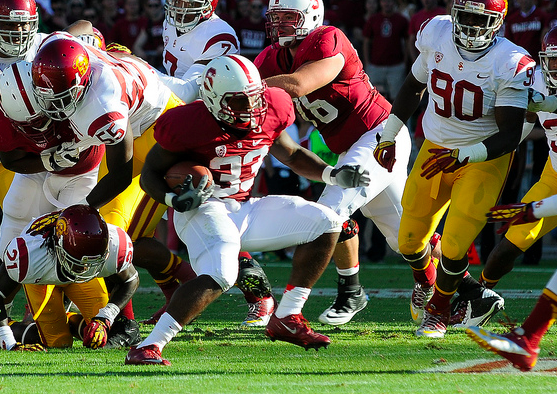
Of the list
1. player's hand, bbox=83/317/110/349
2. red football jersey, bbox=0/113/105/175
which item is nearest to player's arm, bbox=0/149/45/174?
red football jersey, bbox=0/113/105/175

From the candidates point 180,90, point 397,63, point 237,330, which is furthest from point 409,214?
point 397,63

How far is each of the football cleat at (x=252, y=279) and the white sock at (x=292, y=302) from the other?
116 cm

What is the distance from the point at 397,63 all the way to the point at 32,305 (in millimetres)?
6329

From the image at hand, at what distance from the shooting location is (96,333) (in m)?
4.22

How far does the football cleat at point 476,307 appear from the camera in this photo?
16.4ft

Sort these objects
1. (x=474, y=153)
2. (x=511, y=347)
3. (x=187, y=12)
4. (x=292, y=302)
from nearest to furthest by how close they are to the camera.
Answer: (x=511, y=347)
(x=292, y=302)
(x=474, y=153)
(x=187, y=12)

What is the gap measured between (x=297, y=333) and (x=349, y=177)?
33.7 inches

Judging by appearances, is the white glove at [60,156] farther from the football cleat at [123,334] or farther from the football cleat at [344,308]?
the football cleat at [344,308]

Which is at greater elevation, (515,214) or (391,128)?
(515,214)

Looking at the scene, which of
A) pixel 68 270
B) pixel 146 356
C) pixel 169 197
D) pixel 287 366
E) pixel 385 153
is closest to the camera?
pixel 146 356

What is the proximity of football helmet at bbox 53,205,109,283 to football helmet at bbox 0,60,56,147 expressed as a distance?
0.55 m

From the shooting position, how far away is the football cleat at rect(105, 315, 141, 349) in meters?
4.39

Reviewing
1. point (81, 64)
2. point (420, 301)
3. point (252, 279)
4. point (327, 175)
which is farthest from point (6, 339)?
point (420, 301)

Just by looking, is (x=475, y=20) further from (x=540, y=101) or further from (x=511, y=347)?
(x=511, y=347)
